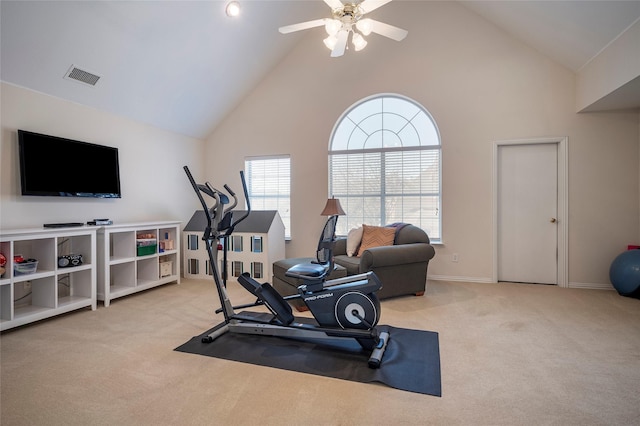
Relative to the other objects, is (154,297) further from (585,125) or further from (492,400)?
(585,125)

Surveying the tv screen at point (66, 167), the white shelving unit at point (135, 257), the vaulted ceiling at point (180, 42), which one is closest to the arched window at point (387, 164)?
the vaulted ceiling at point (180, 42)

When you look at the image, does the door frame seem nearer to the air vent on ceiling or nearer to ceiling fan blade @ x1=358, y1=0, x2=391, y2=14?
ceiling fan blade @ x1=358, y1=0, x2=391, y2=14

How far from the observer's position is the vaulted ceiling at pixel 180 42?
2.83 meters

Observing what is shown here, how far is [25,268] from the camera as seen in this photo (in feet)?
9.01

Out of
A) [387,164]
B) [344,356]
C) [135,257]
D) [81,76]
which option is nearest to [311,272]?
[344,356]

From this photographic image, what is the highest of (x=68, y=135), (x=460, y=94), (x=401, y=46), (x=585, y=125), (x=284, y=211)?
(x=401, y=46)

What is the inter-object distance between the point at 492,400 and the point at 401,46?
4.58m

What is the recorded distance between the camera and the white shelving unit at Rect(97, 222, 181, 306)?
343 centimetres

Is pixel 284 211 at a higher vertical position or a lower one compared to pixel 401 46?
lower

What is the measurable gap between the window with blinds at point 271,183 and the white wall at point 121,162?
3.24 feet

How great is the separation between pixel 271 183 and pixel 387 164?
6.49 ft

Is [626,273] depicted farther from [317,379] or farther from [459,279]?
[317,379]

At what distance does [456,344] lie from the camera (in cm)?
242

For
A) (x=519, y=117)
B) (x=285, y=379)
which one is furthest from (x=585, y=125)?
(x=285, y=379)
